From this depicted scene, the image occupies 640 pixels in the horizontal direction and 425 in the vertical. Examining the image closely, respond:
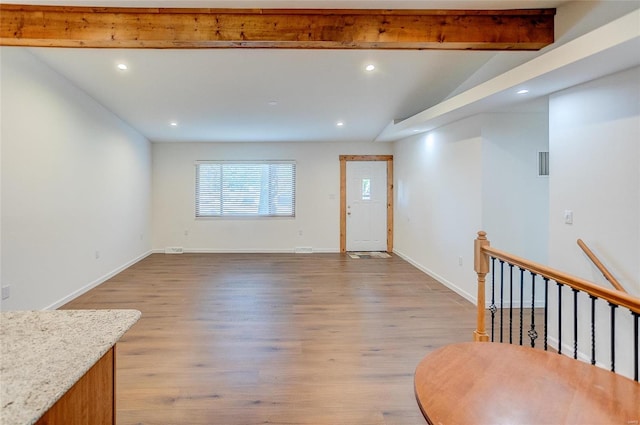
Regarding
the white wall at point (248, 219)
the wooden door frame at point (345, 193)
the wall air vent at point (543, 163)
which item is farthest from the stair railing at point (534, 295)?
the white wall at point (248, 219)

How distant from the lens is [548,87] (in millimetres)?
2545

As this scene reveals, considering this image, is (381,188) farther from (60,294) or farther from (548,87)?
(60,294)

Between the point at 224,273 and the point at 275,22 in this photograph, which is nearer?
the point at 275,22

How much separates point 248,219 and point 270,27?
4.85 meters

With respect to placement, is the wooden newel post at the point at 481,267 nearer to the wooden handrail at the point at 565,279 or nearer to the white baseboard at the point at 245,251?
the wooden handrail at the point at 565,279

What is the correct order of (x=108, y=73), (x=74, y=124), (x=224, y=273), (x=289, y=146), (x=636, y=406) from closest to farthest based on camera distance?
(x=636, y=406)
(x=108, y=73)
(x=74, y=124)
(x=224, y=273)
(x=289, y=146)

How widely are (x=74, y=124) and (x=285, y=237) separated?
13.4 ft

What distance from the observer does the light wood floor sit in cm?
189

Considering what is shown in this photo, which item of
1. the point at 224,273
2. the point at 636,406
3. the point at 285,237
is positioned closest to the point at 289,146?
the point at 285,237

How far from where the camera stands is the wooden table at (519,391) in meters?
0.96

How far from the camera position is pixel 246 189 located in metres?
6.77

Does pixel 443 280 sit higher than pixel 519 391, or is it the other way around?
pixel 519 391

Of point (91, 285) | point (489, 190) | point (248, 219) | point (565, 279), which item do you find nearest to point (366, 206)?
point (248, 219)

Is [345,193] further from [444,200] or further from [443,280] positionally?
[443,280]
